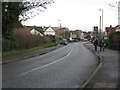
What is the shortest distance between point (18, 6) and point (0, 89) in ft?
56.3

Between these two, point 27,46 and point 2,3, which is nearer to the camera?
point 2,3

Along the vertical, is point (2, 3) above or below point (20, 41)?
above

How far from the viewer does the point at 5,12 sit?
2338cm

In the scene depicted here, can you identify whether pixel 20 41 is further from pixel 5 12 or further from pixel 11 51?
pixel 5 12

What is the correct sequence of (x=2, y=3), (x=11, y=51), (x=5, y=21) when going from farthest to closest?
(x=11, y=51) < (x=5, y=21) < (x=2, y=3)

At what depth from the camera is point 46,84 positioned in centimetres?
876

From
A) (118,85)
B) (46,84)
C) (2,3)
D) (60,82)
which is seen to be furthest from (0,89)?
(2,3)

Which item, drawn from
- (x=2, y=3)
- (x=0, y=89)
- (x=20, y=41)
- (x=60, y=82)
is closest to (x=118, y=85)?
(x=60, y=82)

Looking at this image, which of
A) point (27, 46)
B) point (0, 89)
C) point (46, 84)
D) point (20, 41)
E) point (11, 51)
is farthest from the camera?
point (27, 46)

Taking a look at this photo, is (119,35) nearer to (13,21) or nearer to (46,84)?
(13,21)

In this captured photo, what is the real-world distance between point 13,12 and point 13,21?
1.42m

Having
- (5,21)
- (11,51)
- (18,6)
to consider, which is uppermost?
(18,6)

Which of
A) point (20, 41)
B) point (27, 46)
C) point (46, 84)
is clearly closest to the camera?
point (46, 84)

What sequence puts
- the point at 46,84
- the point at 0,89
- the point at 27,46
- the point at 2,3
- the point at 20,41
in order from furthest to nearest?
1. the point at 27,46
2. the point at 20,41
3. the point at 2,3
4. the point at 46,84
5. the point at 0,89
